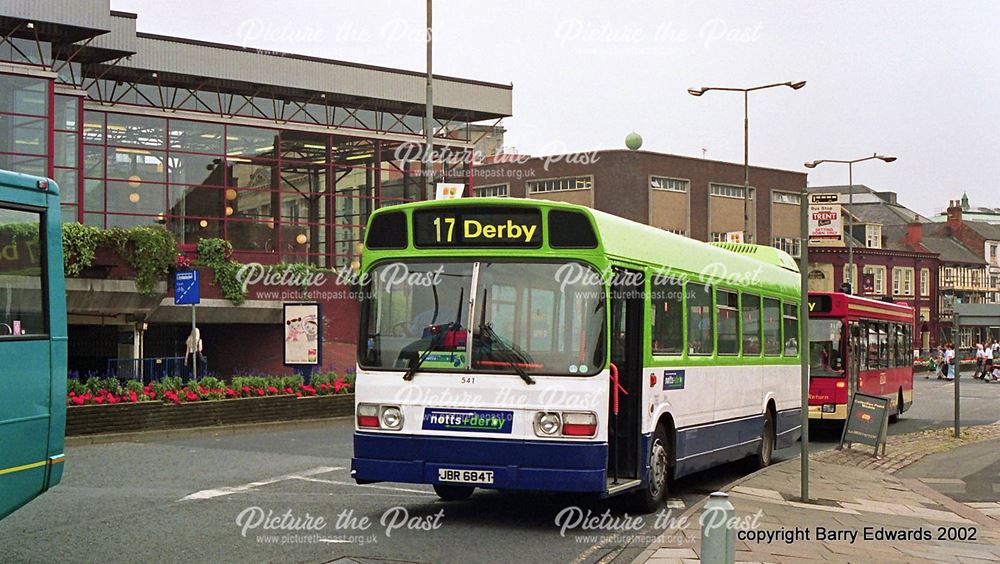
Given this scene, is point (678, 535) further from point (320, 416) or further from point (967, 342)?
point (967, 342)

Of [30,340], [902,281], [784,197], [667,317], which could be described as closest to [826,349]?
[667,317]

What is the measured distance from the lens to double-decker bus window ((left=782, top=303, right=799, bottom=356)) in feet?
59.8

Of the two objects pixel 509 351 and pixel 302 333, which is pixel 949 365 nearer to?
pixel 302 333

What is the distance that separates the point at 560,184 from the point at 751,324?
63.2 metres

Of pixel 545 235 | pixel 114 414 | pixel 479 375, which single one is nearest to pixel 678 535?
pixel 479 375

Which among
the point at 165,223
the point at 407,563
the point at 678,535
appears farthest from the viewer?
the point at 165,223

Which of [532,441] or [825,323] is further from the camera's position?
[825,323]

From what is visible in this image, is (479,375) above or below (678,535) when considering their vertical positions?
above

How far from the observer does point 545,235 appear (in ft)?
36.1

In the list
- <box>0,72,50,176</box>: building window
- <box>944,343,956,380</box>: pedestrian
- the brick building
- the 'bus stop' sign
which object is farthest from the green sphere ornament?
the 'bus stop' sign

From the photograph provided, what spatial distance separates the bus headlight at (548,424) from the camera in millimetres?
10539

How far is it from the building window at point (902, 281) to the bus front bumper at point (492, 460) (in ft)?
313

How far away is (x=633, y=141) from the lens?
78938 millimetres

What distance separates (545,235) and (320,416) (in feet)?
48.4
